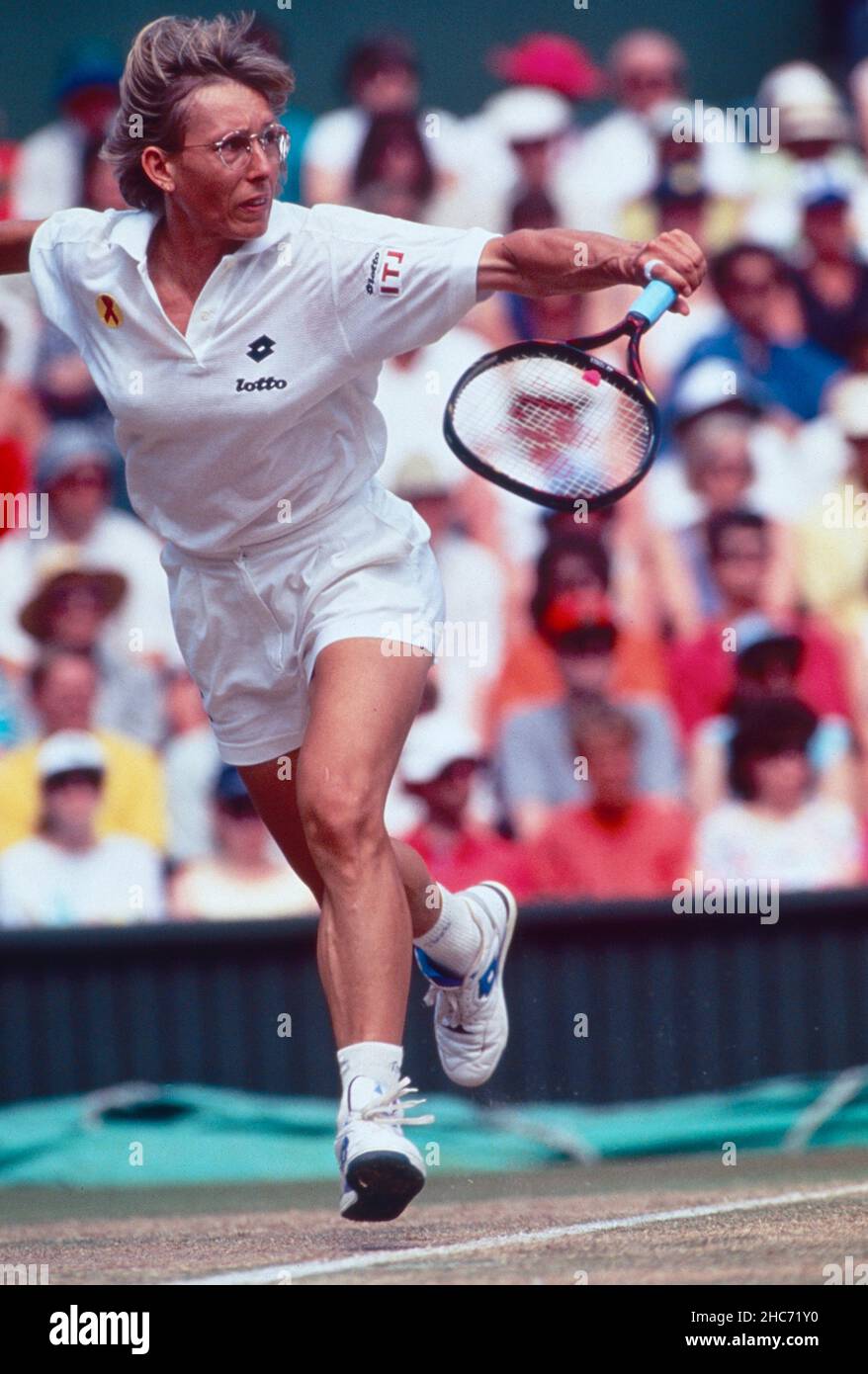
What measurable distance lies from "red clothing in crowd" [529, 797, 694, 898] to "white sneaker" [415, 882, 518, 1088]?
72.5 inches

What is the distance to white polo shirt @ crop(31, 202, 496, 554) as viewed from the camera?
4316 mm

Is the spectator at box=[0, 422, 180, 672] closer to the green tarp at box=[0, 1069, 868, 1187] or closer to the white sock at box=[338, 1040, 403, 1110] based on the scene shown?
the green tarp at box=[0, 1069, 868, 1187]

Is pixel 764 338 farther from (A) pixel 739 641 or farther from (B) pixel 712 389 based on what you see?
(A) pixel 739 641

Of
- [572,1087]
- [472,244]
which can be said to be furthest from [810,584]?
[472,244]

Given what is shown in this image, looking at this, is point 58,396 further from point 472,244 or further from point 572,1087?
point 472,244

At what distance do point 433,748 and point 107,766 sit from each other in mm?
1076

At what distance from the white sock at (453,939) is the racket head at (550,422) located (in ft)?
3.19

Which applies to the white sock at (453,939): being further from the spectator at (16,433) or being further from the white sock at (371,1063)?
the spectator at (16,433)

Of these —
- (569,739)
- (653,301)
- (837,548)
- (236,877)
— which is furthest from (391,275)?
(837,548)

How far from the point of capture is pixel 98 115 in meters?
8.70

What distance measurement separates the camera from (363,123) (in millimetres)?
8742

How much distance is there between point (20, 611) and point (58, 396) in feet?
3.00

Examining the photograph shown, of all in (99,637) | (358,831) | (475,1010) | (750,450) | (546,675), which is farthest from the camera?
(750,450)

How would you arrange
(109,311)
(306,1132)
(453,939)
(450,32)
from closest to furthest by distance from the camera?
(109,311) < (453,939) < (306,1132) < (450,32)
